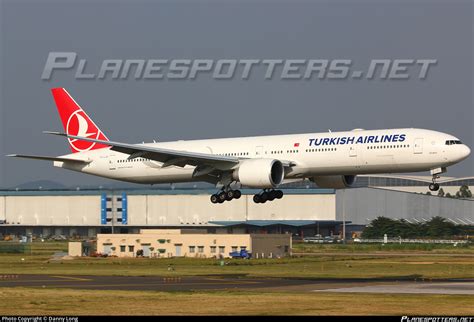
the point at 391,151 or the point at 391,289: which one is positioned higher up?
the point at 391,151

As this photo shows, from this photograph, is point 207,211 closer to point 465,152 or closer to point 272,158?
point 272,158

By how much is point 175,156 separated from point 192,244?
120 feet

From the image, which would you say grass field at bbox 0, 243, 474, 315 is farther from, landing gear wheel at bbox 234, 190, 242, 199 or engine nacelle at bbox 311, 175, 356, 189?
landing gear wheel at bbox 234, 190, 242, 199

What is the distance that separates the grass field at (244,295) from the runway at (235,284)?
3110 millimetres

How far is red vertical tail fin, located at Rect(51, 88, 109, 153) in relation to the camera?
253 ft

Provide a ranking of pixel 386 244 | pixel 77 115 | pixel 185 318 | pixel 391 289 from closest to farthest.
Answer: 1. pixel 185 318
2. pixel 391 289
3. pixel 77 115
4. pixel 386 244

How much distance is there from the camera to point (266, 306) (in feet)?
A: 155

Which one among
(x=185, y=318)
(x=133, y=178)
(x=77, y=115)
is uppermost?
(x=77, y=115)

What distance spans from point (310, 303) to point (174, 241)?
5430 cm

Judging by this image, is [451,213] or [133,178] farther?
[451,213]

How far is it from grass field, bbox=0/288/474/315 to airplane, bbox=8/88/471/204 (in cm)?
1120

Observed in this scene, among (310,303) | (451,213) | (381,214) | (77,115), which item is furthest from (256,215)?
(310,303)

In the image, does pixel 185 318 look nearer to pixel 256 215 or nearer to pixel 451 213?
pixel 256 215

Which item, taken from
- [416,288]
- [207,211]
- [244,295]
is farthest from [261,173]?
[207,211]
